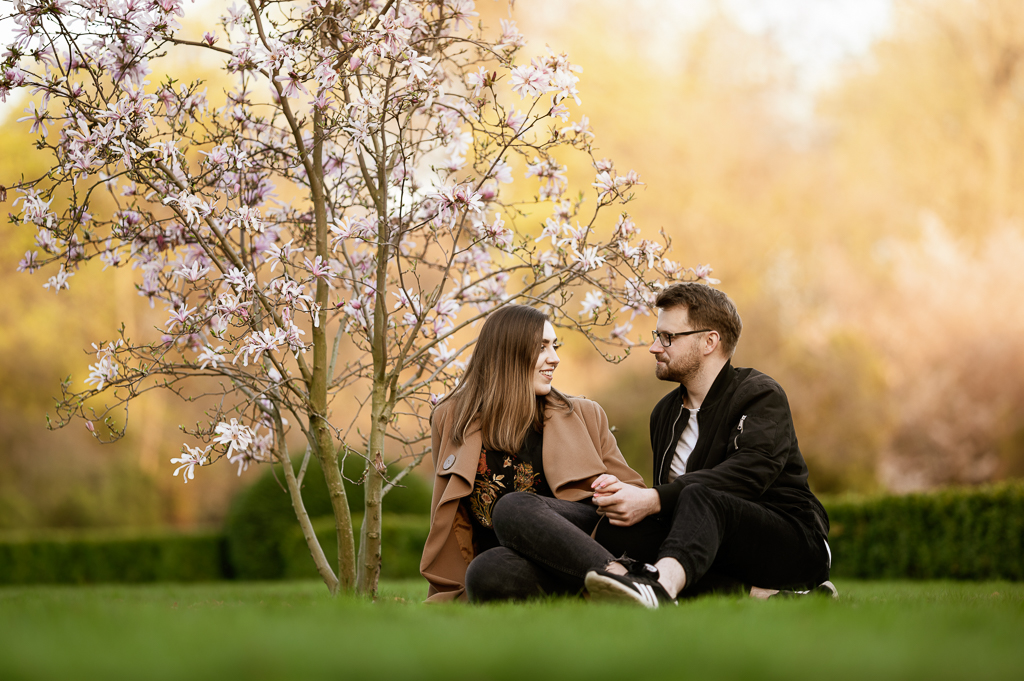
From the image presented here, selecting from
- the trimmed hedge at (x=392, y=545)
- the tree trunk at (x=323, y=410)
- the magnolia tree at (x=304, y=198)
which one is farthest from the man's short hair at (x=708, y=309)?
the trimmed hedge at (x=392, y=545)

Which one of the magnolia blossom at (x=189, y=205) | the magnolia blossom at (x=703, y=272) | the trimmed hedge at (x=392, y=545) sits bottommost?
the trimmed hedge at (x=392, y=545)

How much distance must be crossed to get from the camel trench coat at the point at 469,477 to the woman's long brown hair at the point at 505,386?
6 cm

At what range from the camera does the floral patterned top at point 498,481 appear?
3.93 meters

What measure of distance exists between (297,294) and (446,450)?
939 millimetres

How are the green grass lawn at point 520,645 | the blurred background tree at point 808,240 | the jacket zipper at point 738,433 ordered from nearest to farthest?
the green grass lawn at point 520,645, the jacket zipper at point 738,433, the blurred background tree at point 808,240

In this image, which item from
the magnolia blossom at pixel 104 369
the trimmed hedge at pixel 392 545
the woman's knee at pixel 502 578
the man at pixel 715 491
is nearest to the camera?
the man at pixel 715 491

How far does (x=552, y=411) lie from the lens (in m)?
4.06

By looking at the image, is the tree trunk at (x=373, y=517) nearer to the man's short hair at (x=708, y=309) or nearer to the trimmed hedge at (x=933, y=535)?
the man's short hair at (x=708, y=309)

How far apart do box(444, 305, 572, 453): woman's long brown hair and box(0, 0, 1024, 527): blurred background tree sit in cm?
1098

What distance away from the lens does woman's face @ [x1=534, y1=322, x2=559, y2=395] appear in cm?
407

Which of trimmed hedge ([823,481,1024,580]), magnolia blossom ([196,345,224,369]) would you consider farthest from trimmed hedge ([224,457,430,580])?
magnolia blossom ([196,345,224,369])

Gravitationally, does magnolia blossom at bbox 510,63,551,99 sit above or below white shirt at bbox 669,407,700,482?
above

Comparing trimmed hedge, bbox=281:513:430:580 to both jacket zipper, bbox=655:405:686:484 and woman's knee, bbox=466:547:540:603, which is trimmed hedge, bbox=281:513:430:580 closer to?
jacket zipper, bbox=655:405:686:484

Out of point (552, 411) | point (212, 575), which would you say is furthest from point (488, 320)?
point (212, 575)
